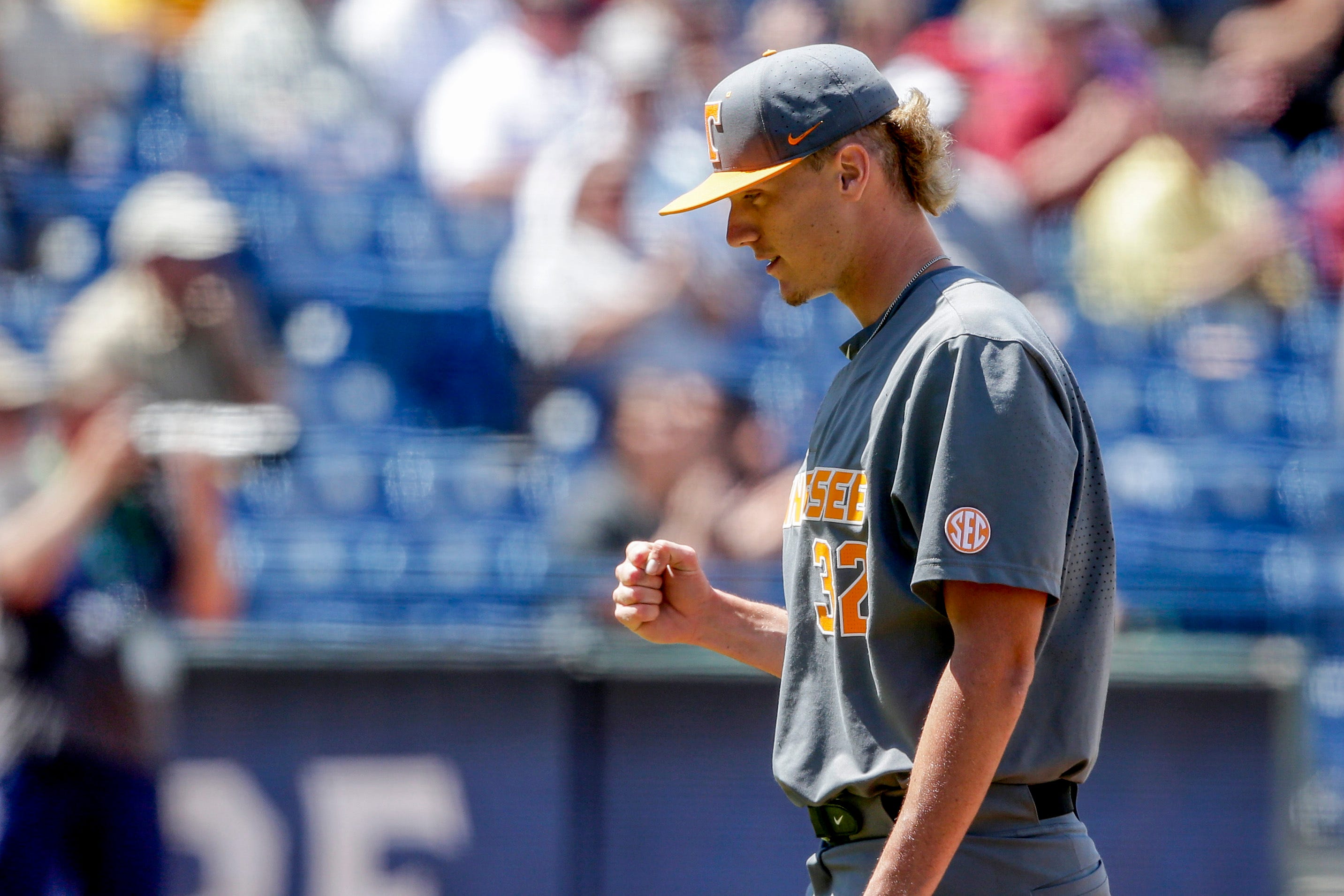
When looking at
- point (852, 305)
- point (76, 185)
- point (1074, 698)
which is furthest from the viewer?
point (76, 185)

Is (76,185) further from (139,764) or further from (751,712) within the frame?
(751,712)

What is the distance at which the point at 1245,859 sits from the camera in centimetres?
450

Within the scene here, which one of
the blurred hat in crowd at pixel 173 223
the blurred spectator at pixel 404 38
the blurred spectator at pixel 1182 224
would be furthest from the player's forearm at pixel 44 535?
the blurred spectator at pixel 1182 224

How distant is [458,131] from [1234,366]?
292cm

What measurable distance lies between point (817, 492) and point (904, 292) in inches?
10.6

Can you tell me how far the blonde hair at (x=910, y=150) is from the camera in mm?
1708

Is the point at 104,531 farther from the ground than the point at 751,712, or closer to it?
farther from the ground

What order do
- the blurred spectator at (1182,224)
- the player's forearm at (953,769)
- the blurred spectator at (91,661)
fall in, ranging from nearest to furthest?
the player's forearm at (953,769) < the blurred spectator at (91,661) < the blurred spectator at (1182,224)

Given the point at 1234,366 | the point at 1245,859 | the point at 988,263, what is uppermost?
the point at 988,263

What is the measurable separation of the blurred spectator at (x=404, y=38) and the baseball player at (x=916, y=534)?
11.3ft

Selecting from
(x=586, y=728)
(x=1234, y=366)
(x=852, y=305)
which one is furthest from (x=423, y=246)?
(x=852, y=305)

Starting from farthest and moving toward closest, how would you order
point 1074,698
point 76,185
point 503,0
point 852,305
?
point 503,0 → point 76,185 → point 852,305 → point 1074,698

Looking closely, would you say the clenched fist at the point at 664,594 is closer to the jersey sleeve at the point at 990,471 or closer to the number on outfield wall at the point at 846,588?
the number on outfield wall at the point at 846,588

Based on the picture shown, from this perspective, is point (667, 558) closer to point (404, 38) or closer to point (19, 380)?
point (19, 380)
